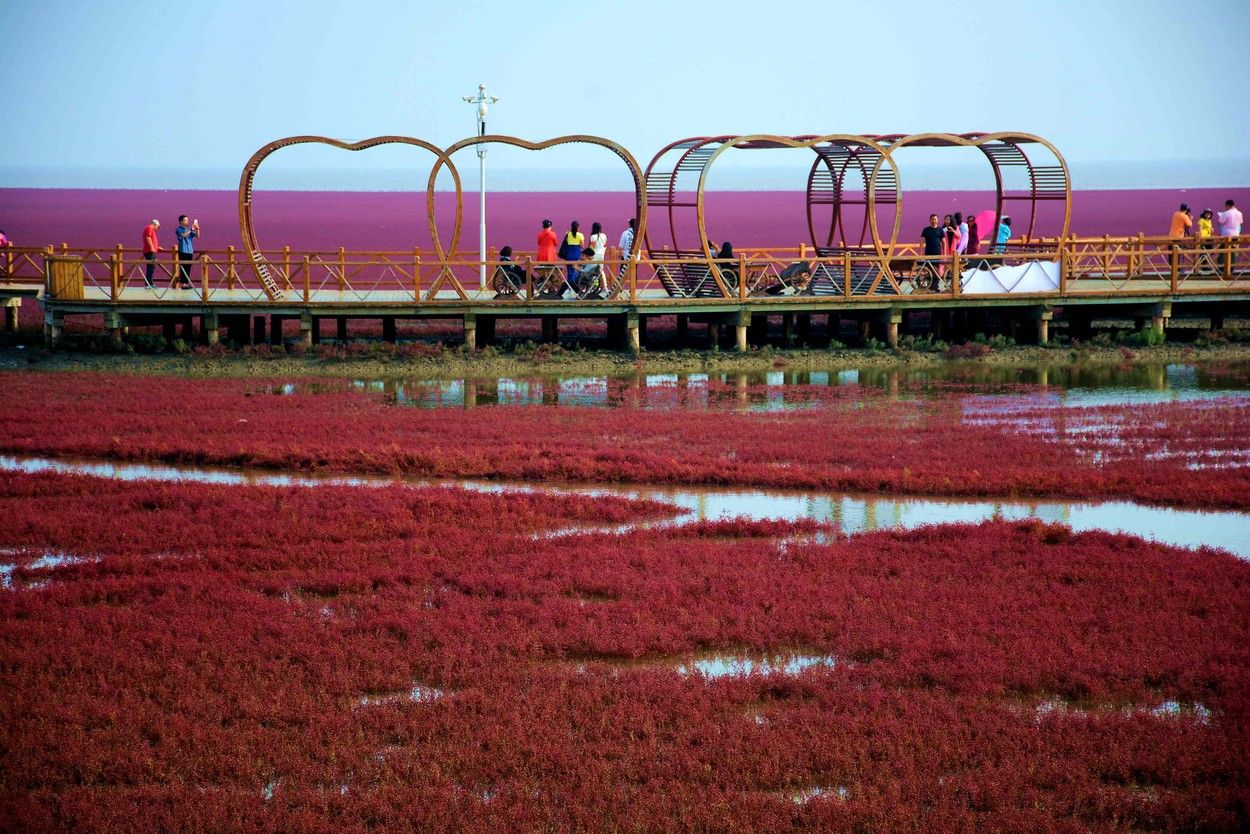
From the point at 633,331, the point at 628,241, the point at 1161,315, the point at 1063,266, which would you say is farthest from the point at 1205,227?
the point at 633,331

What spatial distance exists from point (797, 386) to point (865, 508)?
11.2 m

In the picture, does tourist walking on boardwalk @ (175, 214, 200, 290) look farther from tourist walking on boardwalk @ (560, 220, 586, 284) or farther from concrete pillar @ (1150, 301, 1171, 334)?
concrete pillar @ (1150, 301, 1171, 334)

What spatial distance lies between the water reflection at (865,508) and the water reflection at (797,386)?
645 centimetres

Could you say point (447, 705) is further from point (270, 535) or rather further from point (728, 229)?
point (728, 229)

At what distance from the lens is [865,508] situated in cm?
1823

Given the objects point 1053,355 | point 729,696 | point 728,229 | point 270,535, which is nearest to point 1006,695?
point 729,696

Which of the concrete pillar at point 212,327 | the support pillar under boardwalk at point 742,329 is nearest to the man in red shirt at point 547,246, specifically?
the support pillar under boardwalk at point 742,329

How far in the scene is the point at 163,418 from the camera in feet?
79.3

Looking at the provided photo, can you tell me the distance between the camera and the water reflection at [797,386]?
88.7 feet

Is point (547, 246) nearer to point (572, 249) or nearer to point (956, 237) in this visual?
point (572, 249)

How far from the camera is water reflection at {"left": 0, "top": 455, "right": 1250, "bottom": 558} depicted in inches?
671

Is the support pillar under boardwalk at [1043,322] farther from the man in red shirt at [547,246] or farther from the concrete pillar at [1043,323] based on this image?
the man in red shirt at [547,246]

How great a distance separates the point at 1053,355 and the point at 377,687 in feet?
79.3

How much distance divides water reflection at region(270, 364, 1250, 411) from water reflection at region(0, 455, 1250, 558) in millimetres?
6447
